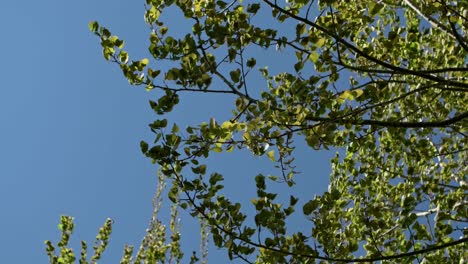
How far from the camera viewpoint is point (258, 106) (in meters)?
3.55

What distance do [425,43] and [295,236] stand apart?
369 cm

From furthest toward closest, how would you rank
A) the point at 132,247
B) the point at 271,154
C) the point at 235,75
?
the point at 132,247 → the point at 271,154 → the point at 235,75

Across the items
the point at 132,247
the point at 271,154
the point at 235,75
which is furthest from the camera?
the point at 132,247

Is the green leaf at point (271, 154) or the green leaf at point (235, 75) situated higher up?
the green leaf at point (235, 75)

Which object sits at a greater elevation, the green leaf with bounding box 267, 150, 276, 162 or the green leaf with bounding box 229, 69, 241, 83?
the green leaf with bounding box 229, 69, 241, 83

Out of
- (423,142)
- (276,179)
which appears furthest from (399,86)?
(276,179)

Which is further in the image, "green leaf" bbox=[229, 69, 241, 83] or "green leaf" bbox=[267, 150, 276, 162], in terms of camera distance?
"green leaf" bbox=[267, 150, 276, 162]

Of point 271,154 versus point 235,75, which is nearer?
point 235,75

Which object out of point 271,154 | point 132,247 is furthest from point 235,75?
point 132,247

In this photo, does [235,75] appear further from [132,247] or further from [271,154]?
[132,247]

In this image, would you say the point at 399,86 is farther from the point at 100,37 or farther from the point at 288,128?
the point at 100,37

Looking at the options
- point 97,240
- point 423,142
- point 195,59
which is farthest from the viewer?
point 97,240

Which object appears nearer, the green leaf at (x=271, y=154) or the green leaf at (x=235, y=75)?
the green leaf at (x=235, y=75)

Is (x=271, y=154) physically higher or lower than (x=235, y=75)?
lower
